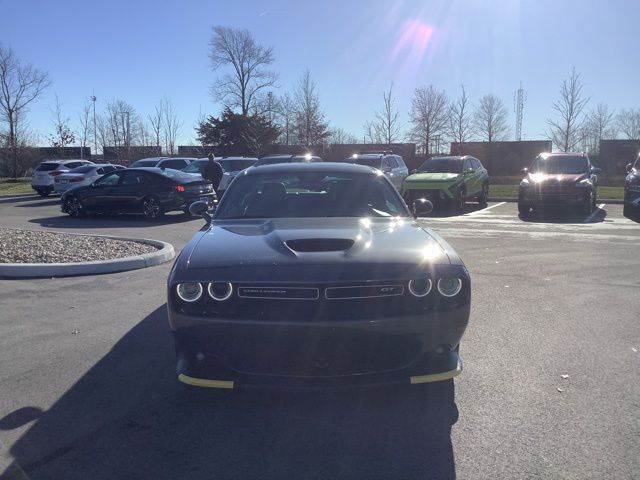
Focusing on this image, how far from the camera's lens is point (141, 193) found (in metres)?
15.7

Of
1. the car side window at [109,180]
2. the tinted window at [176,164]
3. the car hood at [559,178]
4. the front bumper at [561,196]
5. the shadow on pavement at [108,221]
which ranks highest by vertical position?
the tinted window at [176,164]

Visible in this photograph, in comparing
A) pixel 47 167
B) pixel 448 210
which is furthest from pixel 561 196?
pixel 47 167

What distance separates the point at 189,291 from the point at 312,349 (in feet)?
2.80

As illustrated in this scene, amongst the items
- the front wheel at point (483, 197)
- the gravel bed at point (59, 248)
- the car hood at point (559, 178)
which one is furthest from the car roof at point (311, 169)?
the front wheel at point (483, 197)

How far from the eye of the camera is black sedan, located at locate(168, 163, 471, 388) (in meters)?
3.42

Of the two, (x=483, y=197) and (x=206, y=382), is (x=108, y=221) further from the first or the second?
(x=206, y=382)

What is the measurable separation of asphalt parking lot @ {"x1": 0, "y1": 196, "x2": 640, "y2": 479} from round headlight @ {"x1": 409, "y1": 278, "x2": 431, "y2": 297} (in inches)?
32.2

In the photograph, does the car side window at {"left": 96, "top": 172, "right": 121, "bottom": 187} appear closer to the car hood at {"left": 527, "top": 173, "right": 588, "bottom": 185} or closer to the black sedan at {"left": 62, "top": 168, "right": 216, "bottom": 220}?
the black sedan at {"left": 62, "top": 168, "right": 216, "bottom": 220}

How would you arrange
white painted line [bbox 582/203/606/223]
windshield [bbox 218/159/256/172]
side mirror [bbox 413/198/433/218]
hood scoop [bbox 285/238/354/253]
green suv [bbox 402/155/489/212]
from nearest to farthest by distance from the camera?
hood scoop [bbox 285/238/354/253], side mirror [bbox 413/198/433/218], white painted line [bbox 582/203/606/223], green suv [bbox 402/155/489/212], windshield [bbox 218/159/256/172]

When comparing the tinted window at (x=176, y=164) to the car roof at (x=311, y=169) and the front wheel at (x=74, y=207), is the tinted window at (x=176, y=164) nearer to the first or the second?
the front wheel at (x=74, y=207)

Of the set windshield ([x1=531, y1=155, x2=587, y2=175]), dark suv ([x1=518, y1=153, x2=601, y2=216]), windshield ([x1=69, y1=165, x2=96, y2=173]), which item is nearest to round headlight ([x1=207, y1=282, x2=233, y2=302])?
dark suv ([x1=518, y1=153, x2=601, y2=216])

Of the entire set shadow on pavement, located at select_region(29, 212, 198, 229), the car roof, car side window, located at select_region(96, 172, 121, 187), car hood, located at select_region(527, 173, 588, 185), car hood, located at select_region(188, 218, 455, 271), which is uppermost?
the car roof

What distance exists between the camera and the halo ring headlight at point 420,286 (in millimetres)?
3549

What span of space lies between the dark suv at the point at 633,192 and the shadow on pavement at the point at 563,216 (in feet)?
2.11
